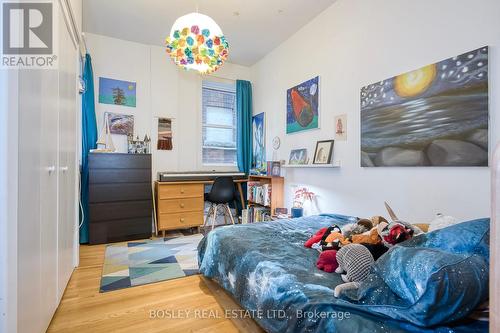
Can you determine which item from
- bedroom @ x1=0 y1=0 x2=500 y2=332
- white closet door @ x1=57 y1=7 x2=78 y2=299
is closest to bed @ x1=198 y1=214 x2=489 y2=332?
bedroom @ x1=0 y1=0 x2=500 y2=332

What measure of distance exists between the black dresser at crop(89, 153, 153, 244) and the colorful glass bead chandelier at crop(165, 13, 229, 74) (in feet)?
5.57

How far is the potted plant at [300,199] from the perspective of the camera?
306cm

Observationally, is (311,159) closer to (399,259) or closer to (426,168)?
(426,168)

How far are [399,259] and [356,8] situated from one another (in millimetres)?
2495

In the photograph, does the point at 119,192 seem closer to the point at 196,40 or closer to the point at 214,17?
the point at 196,40

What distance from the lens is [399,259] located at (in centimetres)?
93

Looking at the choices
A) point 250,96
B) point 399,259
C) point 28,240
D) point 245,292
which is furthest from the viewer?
point 250,96

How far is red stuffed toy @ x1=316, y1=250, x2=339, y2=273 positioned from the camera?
1.31m

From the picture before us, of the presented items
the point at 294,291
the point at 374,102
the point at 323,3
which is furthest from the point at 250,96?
the point at 294,291

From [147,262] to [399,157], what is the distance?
2551mm

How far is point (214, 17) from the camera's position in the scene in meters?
3.03

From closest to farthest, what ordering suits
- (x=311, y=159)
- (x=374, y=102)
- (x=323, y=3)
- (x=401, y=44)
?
(x=401, y=44), (x=374, y=102), (x=323, y=3), (x=311, y=159)

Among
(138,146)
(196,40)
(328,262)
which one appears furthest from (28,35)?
(138,146)

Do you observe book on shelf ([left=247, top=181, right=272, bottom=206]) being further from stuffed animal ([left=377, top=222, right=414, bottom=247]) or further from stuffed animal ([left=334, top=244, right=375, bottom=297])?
stuffed animal ([left=334, top=244, right=375, bottom=297])
